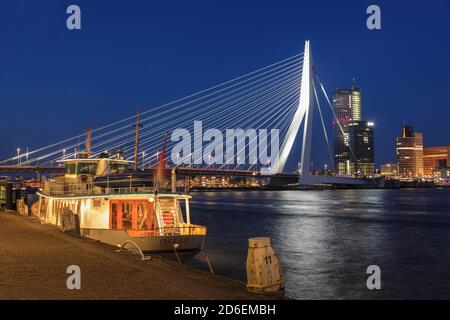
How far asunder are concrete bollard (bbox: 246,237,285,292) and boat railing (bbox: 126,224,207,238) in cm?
802

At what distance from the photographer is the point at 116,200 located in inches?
727

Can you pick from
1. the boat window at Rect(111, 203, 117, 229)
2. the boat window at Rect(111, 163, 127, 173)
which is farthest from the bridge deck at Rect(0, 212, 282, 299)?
the boat window at Rect(111, 163, 127, 173)

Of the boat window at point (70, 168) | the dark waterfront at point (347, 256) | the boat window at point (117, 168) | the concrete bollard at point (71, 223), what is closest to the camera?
the dark waterfront at point (347, 256)

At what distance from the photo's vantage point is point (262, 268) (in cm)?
855

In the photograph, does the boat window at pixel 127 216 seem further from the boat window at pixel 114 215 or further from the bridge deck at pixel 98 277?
the bridge deck at pixel 98 277

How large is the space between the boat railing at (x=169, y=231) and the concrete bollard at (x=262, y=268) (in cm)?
802

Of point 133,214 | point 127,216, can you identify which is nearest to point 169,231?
point 133,214

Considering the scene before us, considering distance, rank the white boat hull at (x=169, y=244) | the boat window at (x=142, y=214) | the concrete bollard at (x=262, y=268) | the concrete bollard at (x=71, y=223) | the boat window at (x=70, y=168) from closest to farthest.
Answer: the concrete bollard at (x=262, y=268) → the white boat hull at (x=169, y=244) → the boat window at (x=142, y=214) → the concrete bollard at (x=71, y=223) → the boat window at (x=70, y=168)

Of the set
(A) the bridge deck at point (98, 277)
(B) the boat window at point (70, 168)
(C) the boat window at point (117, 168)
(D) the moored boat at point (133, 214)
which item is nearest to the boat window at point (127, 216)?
(D) the moored boat at point (133, 214)

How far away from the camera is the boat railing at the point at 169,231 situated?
16.4 m

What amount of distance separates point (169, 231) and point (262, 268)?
872cm
